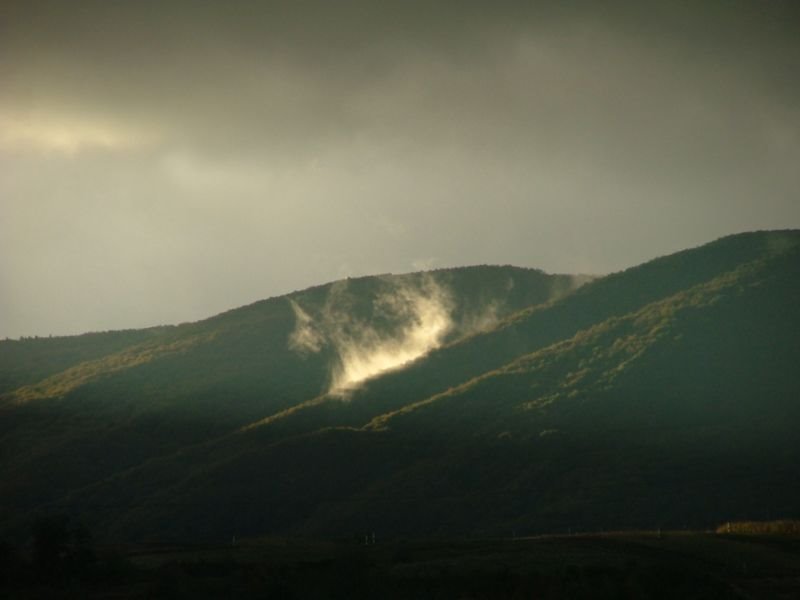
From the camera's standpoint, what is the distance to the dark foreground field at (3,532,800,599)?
11444 cm

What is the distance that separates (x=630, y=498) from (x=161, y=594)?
9316cm

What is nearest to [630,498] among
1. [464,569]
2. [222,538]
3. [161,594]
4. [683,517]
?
[683,517]

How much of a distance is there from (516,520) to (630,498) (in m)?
14.8

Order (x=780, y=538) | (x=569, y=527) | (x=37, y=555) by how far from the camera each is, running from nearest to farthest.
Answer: (x=37, y=555) < (x=780, y=538) < (x=569, y=527)

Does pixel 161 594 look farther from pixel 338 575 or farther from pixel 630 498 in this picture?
pixel 630 498

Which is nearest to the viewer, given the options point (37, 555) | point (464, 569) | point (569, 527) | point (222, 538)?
point (464, 569)

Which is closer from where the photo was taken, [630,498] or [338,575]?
[338,575]

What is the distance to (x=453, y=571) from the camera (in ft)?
397

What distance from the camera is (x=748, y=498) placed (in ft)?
635

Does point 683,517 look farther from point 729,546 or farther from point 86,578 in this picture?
point 86,578

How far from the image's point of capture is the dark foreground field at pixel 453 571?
114438mm

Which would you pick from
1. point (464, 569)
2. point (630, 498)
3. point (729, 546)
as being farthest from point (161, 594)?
point (630, 498)

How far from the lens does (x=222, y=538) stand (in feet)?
647

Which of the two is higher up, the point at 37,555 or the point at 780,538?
the point at 37,555
